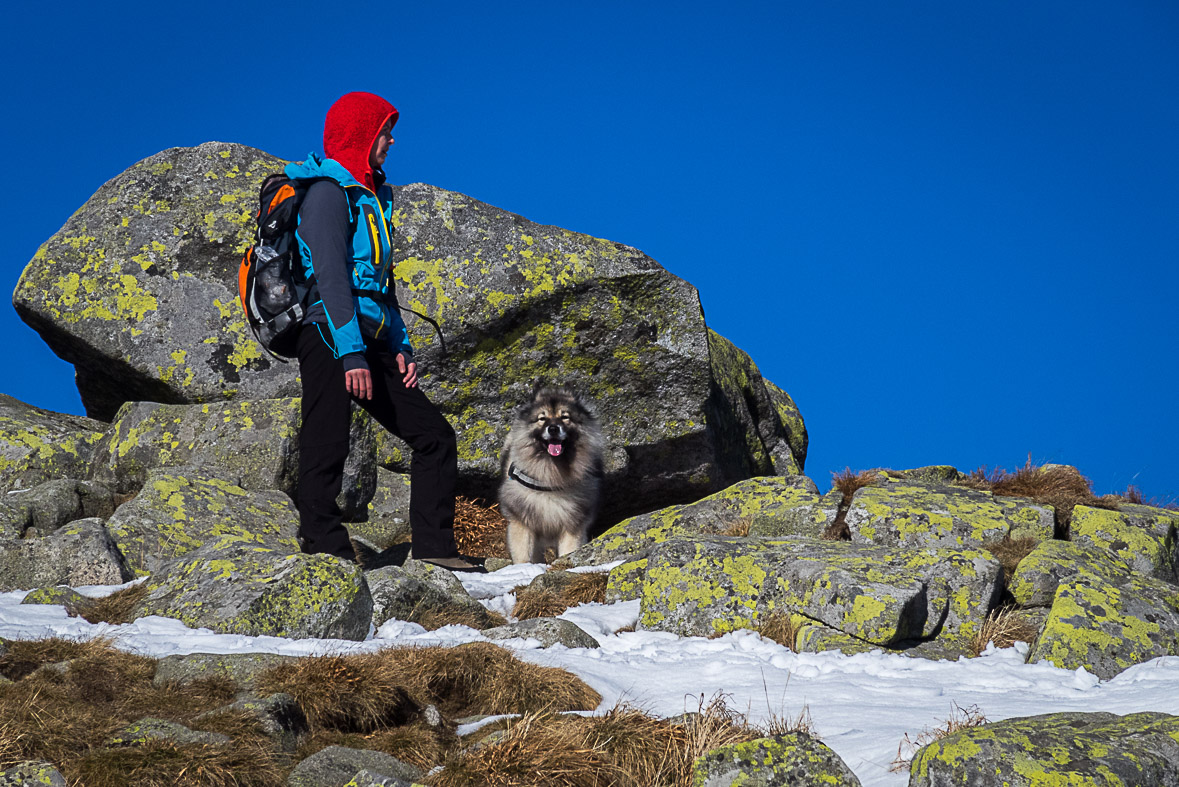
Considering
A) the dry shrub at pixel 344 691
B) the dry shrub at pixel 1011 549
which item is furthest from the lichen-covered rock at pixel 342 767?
the dry shrub at pixel 1011 549

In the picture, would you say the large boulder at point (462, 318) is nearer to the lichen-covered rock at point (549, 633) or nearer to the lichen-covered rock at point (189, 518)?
the lichen-covered rock at point (189, 518)

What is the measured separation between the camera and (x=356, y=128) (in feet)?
27.0

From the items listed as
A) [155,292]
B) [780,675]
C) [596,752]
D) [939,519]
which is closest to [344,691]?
[596,752]

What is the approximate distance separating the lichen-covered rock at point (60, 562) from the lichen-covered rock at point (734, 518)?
4.20 meters

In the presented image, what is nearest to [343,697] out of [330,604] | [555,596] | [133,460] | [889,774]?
[330,604]

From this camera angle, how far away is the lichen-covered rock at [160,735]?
361 centimetres

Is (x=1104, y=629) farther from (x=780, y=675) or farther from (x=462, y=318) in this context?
(x=462, y=318)

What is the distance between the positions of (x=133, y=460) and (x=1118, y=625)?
9.41 meters

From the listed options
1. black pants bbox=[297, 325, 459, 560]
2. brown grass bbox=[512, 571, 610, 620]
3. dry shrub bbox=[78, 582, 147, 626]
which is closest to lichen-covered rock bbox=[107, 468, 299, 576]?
black pants bbox=[297, 325, 459, 560]

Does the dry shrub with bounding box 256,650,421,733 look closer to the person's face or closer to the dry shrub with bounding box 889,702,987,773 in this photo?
the dry shrub with bounding box 889,702,987,773

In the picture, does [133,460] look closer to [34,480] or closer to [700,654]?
[34,480]

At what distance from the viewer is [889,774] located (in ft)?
12.3

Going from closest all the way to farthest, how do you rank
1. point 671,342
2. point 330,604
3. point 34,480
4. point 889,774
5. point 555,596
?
point 889,774, point 330,604, point 555,596, point 34,480, point 671,342

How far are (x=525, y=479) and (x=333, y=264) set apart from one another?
12.7 ft
